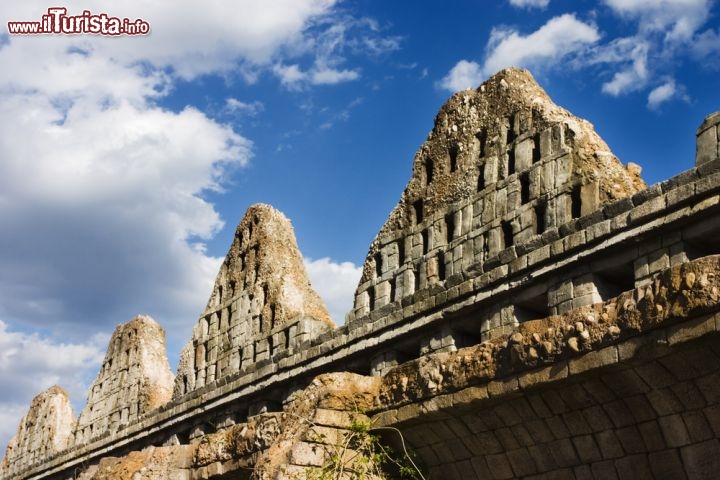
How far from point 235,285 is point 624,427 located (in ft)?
50.2

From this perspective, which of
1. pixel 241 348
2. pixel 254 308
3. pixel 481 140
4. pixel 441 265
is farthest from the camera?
pixel 254 308

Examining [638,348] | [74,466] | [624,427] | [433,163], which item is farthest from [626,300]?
[74,466]

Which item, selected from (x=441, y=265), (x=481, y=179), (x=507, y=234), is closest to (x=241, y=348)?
(x=441, y=265)

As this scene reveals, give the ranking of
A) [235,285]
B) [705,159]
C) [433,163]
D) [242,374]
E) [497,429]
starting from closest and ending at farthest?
[497,429], [705,159], [433,163], [242,374], [235,285]

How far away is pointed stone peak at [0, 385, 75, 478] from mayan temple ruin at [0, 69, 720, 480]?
9.97 metres

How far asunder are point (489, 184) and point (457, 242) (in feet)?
3.49

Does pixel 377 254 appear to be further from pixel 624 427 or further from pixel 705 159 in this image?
pixel 624 427

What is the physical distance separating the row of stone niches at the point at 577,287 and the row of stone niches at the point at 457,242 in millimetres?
816

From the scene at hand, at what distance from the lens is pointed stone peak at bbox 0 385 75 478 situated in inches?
1315

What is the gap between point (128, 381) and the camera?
27.2 meters

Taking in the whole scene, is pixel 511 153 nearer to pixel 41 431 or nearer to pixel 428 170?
pixel 428 170

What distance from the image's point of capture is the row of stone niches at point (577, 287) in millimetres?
11148

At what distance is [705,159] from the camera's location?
445 inches

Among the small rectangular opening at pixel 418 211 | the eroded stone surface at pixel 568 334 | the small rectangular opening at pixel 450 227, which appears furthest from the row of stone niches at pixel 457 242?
the eroded stone surface at pixel 568 334
